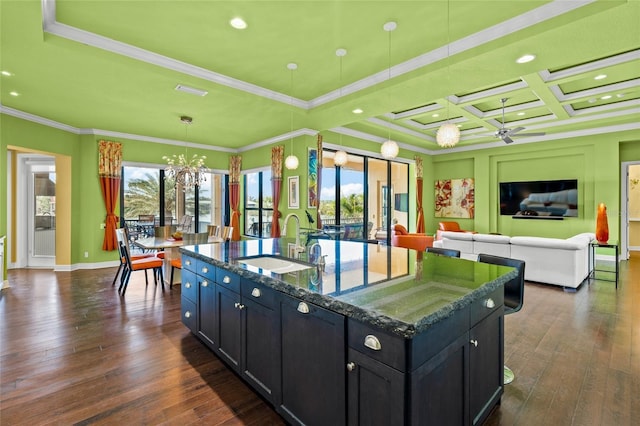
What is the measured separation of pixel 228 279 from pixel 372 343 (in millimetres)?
1383

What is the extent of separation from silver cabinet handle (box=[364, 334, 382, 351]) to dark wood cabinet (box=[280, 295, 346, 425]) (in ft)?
0.47

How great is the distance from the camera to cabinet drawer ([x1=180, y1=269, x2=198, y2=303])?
2.95 meters

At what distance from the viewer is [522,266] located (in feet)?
7.88

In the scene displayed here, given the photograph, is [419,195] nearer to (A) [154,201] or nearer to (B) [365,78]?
(B) [365,78]

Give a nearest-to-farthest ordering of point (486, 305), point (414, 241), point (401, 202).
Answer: point (486, 305) < point (414, 241) < point (401, 202)

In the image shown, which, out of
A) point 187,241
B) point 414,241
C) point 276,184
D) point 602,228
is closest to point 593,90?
point 602,228

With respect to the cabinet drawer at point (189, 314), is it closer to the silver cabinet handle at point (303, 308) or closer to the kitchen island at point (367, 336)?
the kitchen island at point (367, 336)

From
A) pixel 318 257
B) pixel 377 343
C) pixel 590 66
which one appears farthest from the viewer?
pixel 590 66

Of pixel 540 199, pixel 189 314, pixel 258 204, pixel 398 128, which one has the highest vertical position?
pixel 398 128

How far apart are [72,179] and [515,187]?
10.5 metres

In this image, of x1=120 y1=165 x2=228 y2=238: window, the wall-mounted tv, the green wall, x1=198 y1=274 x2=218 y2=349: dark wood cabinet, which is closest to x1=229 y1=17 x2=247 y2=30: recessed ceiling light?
x1=198 y1=274 x2=218 y2=349: dark wood cabinet

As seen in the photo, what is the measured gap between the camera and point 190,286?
120 inches

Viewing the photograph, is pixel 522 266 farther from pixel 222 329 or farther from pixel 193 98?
pixel 193 98

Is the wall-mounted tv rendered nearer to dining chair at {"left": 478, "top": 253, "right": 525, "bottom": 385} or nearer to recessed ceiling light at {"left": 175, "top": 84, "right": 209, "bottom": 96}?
recessed ceiling light at {"left": 175, "top": 84, "right": 209, "bottom": 96}
